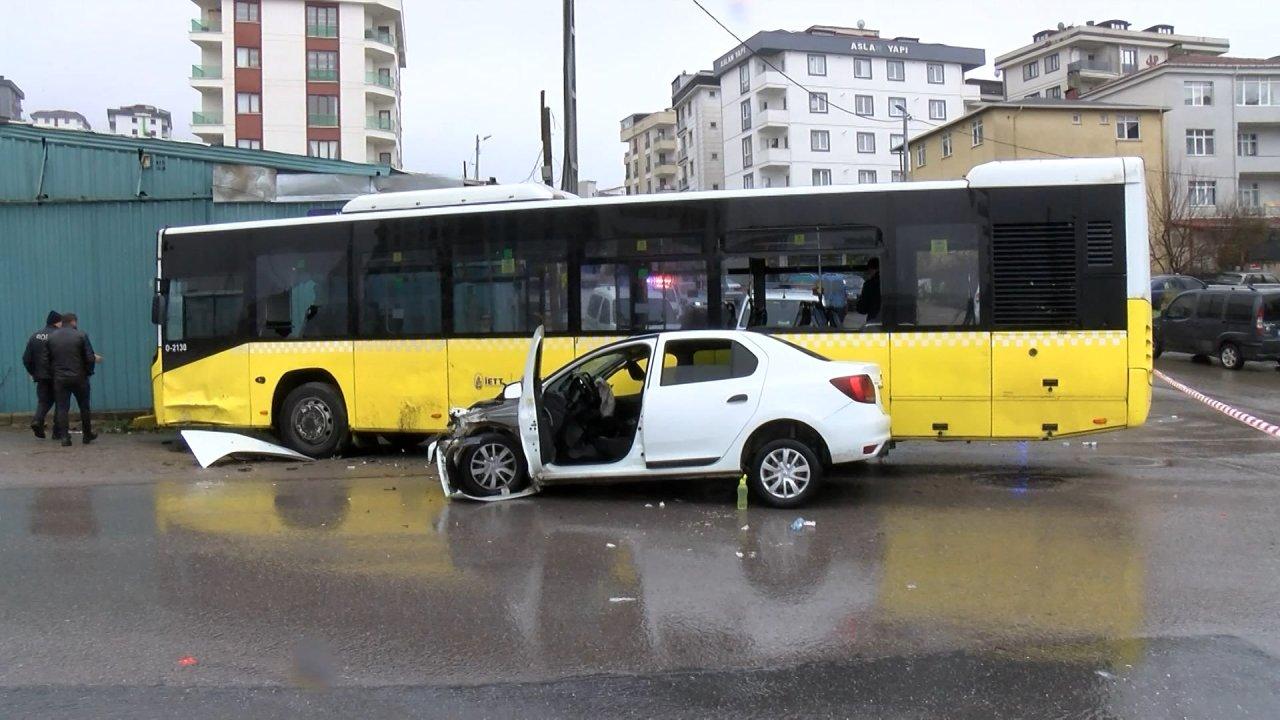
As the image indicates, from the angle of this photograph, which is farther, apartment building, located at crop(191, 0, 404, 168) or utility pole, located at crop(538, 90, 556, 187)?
apartment building, located at crop(191, 0, 404, 168)

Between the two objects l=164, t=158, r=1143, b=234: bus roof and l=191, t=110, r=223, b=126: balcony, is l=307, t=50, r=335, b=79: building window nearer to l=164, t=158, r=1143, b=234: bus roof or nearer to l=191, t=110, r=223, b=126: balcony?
l=191, t=110, r=223, b=126: balcony

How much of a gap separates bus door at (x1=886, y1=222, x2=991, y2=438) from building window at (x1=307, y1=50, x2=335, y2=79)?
5955 cm

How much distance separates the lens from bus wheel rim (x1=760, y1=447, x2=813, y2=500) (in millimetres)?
8531

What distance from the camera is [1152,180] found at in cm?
5178

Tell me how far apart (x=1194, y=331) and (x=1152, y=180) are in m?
33.3

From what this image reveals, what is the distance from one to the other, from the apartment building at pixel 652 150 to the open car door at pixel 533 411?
83.4 meters

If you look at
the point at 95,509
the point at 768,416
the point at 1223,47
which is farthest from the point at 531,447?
the point at 1223,47

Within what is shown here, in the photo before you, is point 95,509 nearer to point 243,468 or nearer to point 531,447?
point 243,468

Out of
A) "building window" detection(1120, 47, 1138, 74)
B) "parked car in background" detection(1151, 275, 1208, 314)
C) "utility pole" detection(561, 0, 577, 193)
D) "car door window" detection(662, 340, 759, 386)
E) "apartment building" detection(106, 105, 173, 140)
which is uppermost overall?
"apartment building" detection(106, 105, 173, 140)

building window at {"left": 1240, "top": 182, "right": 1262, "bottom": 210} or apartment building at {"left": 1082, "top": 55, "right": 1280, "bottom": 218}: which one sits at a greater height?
apartment building at {"left": 1082, "top": 55, "right": 1280, "bottom": 218}

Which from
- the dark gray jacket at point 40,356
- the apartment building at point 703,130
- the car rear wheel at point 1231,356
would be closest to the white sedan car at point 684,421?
the dark gray jacket at point 40,356

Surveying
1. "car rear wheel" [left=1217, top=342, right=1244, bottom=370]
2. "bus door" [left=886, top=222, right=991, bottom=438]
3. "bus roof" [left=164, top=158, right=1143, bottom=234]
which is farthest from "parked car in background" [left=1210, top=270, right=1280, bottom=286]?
"bus door" [left=886, top=222, right=991, bottom=438]

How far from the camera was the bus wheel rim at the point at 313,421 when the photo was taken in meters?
12.2

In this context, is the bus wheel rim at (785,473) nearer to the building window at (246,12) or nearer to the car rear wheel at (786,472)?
the car rear wheel at (786,472)
